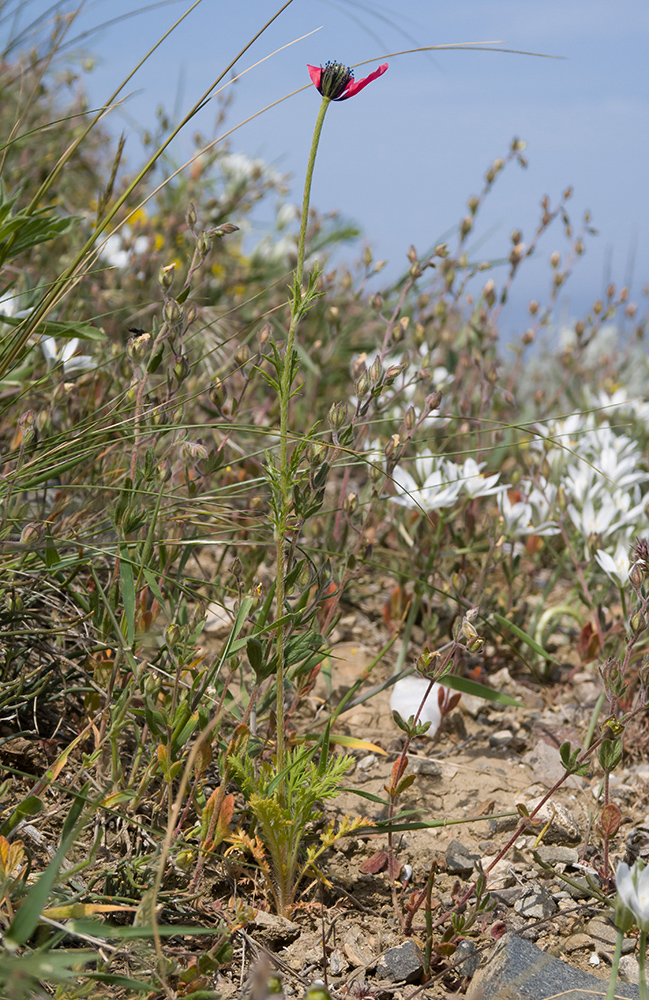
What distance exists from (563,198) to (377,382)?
72.2 inches

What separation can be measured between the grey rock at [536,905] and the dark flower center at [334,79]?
143 cm

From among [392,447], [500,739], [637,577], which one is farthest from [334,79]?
[500,739]

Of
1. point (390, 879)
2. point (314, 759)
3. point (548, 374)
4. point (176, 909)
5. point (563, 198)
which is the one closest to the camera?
point (176, 909)

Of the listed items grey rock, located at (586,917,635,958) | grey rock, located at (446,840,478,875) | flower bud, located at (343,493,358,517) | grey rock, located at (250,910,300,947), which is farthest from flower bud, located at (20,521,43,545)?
grey rock, located at (586,917,635,958)

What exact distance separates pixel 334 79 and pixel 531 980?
140 cm

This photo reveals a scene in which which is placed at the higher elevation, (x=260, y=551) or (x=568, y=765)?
(x=260, y=551)

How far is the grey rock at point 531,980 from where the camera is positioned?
1226mm

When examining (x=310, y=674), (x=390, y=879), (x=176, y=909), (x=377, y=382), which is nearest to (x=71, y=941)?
(x=176, y=909)

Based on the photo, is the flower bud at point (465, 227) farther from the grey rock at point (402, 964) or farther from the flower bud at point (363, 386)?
the grey rock at point (402, 964)

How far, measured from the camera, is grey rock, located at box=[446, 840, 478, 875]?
1615 mm

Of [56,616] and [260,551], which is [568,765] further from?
[56,616]

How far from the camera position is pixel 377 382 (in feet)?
5.51

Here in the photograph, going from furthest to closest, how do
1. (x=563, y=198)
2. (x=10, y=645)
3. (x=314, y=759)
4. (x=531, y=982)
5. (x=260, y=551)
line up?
(x=563, y=198) → (x=260, y=551) → (x=314, y=759) → (x=10, y=645) → (x=531, y=982)

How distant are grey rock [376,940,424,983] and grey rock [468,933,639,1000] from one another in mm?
97
